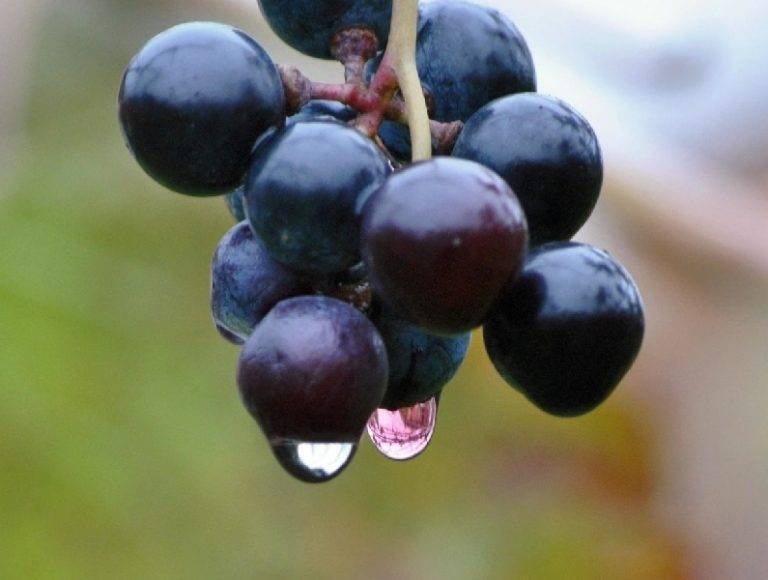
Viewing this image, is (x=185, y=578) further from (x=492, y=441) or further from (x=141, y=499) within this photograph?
(x=492, y=441)

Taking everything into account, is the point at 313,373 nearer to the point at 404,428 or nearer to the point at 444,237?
the point at 444,237

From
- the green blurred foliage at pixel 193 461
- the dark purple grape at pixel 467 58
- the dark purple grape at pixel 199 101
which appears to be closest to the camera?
the dark purple grape at pixel 199 101

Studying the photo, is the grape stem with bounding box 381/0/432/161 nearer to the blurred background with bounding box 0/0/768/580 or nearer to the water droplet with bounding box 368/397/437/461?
the water droplet with bounding box 368/397/437/461

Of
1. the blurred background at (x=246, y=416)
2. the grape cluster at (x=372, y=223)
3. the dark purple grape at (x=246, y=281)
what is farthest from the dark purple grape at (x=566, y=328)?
the blurred background at (x=246, y=416)

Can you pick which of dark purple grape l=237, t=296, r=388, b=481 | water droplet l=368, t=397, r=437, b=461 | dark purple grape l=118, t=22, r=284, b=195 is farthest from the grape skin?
water droplet l=368, t=397, r=437, b=461

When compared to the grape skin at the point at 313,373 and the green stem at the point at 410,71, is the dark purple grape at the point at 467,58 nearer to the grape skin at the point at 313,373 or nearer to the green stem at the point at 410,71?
the green stem at the point at 410,71
